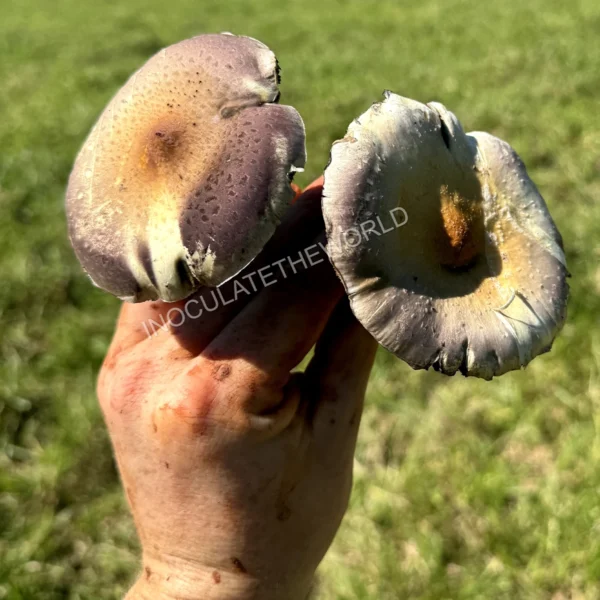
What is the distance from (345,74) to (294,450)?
7796 mm

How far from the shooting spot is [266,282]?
1896 mm

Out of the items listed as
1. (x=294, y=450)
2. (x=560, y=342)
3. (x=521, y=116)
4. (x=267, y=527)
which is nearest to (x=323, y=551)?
(x=267, y=527)

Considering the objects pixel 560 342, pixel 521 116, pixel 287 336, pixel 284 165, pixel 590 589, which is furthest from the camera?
pixel 521 116

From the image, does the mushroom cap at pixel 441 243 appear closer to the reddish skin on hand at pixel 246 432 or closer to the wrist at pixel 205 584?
the reddish skin on hand at pixel 246 432

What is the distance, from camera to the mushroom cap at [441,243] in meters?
1.56

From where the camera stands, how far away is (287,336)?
176cm

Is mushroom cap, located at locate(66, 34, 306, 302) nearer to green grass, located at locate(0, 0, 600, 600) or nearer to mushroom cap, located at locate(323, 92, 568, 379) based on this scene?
mushroom cap, located at locate(323, 92, 568, 379)

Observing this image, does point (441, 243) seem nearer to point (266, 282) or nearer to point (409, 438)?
point (266, 282)

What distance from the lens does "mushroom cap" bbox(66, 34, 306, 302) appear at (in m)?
1.56

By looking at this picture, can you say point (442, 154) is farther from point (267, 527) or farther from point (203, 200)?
point (267, 527)

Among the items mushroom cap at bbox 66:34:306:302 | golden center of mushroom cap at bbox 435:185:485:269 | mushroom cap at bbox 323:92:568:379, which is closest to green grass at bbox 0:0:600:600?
mushroom cap at bbox 323:92:568:379

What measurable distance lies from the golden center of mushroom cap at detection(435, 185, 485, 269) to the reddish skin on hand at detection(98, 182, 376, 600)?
353 mm

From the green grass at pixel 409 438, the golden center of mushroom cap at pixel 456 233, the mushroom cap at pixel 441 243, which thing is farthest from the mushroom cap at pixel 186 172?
the green grass at pixel 409 438

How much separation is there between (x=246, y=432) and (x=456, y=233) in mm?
869
